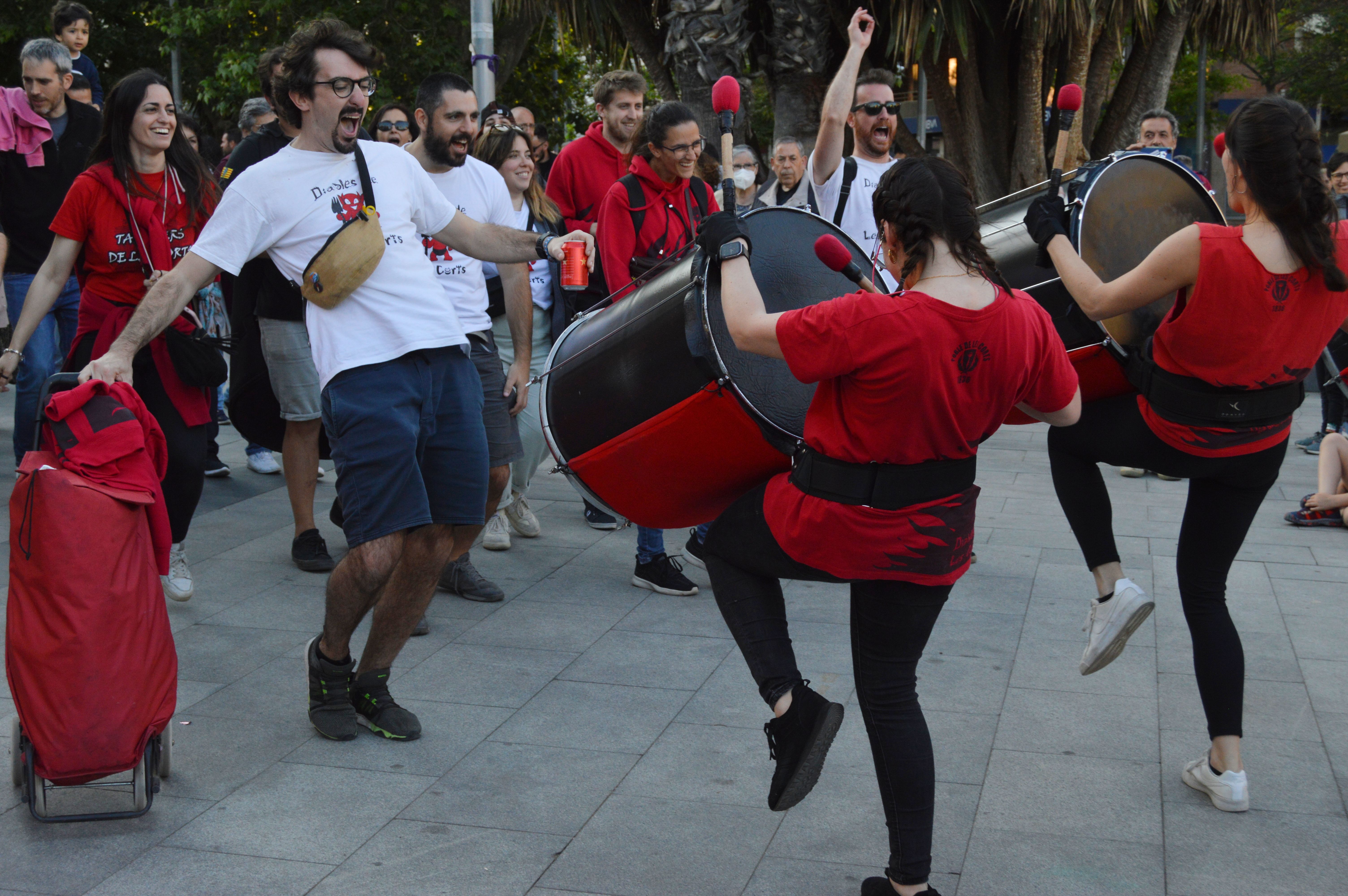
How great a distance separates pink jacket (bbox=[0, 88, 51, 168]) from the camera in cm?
598

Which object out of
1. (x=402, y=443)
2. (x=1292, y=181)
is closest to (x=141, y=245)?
(x=402, y=443)

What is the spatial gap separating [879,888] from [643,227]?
9.99 feet

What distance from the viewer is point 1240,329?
3.03 m

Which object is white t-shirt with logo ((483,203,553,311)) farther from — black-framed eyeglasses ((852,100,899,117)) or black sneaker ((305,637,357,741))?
black sneaker ((305,637,357,741))

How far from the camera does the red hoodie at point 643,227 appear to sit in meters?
5.03

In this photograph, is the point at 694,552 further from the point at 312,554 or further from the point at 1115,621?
the point at 1115,621

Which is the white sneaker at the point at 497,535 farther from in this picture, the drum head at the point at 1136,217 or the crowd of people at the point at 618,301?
the drum head at the point at 1136,217

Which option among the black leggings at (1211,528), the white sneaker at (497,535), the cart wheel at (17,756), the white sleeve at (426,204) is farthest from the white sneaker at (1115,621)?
the white sneaker at (497,535)

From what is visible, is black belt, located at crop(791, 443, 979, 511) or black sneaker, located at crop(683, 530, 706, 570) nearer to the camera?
black belt, located at crop(791, 443, 979, 511)

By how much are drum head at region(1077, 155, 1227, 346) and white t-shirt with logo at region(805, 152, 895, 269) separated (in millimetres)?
1671

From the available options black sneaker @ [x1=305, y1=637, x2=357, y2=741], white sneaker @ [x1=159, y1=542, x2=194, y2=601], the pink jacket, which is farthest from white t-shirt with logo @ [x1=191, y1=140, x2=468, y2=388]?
the pink jacket

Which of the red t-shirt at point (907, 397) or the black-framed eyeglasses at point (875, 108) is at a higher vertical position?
the black-framed eyeglasses at point (875, 108)

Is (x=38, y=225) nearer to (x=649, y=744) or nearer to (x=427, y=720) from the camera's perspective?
(x=427, y=720)

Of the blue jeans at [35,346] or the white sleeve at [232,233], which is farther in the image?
the blue jeans at [35,346]
